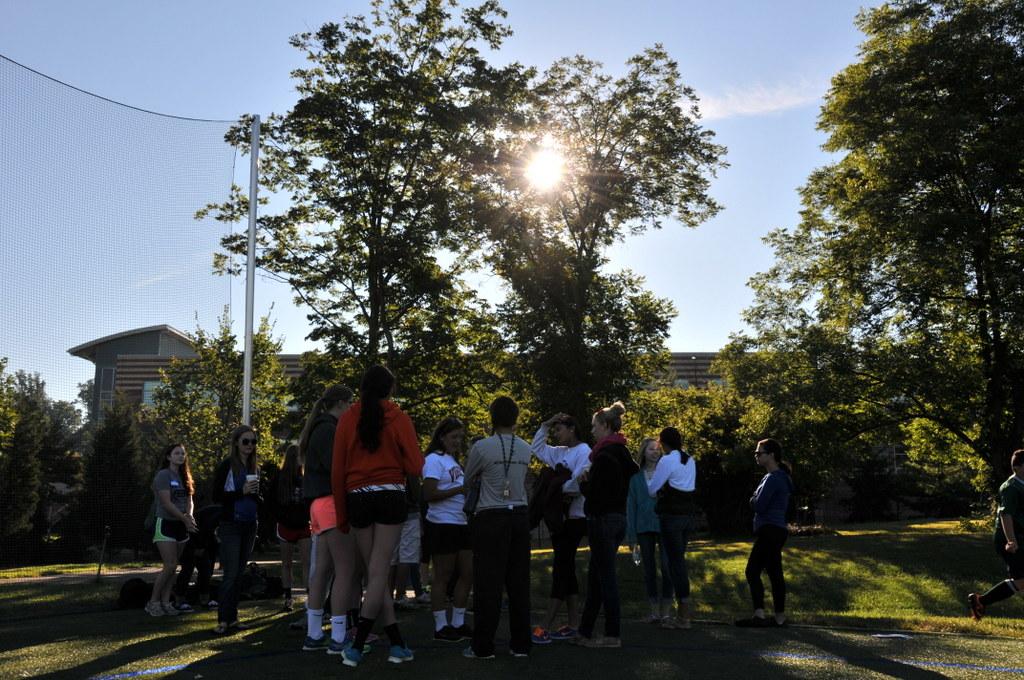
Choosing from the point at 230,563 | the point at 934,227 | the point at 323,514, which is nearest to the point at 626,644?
the point at 323,514

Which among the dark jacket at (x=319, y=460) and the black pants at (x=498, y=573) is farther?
the dark jacket at (x=319, y=460)

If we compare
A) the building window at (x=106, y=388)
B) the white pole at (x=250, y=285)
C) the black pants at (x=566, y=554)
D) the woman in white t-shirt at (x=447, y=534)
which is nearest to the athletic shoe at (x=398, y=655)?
the woman in white t-shirt at (x=447, y=534)

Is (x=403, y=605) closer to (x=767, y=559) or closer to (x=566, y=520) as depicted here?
(x=566, y=520)

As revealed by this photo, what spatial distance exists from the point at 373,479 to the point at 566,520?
2414mm

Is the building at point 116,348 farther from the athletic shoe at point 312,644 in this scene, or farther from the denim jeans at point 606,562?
the denim jeans at point 606,562

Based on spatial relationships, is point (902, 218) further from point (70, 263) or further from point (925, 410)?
point (70, 263)

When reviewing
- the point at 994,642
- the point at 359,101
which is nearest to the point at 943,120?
the point at 359,101

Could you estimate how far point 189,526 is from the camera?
384 inches

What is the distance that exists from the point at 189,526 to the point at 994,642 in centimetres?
785

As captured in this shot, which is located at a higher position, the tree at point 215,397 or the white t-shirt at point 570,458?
the tree at point 215,397

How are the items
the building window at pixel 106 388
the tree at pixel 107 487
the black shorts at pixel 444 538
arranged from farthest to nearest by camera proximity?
the building window at pixel 106 388
the tree at pixel 107 487
the black shorts at pixel 444 538

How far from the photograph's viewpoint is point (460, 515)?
8.34m

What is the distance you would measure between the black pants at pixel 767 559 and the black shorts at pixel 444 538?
302 centimetres

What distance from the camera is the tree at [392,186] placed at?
2575 cm
